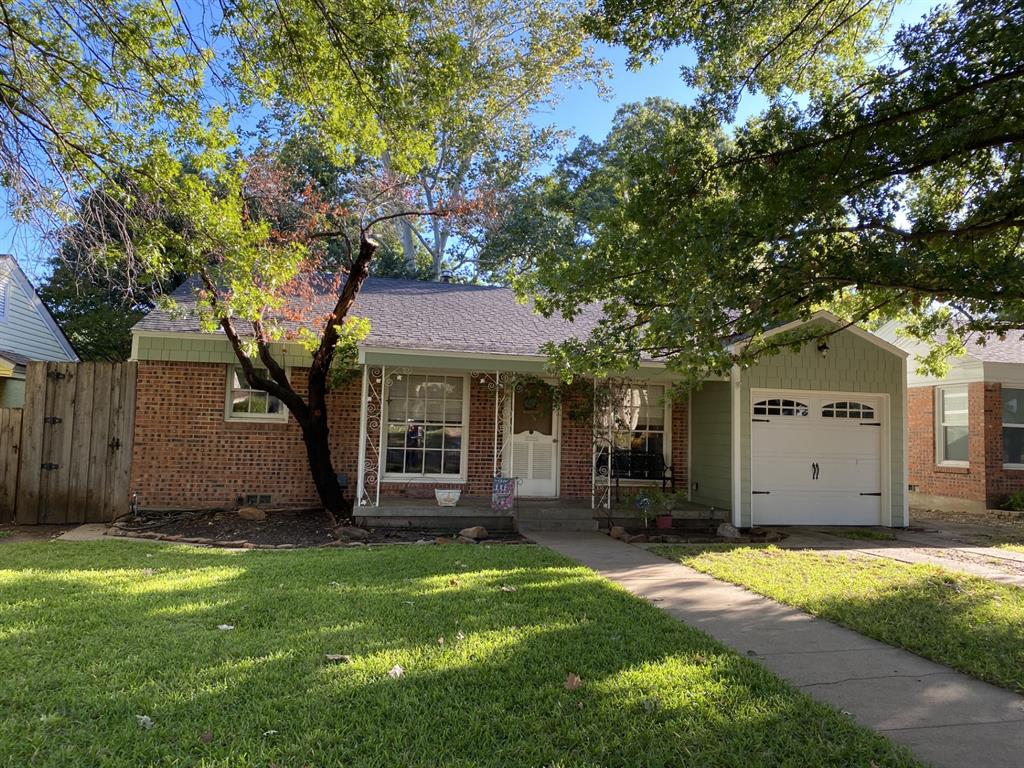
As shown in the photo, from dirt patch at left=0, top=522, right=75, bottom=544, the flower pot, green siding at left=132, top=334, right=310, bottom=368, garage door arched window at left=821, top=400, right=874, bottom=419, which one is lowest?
dirt patch at left=0, top=522, right=75, bottom=544

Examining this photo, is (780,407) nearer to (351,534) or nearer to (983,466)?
(983,466)

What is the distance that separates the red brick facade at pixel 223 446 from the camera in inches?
411

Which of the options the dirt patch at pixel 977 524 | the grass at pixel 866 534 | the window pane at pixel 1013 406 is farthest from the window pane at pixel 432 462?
the window pane at pixel 1013 406

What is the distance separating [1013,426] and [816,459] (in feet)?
19.8

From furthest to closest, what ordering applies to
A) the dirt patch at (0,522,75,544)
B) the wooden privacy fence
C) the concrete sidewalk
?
1. the wooden privacy fence
2. the dirt patch at (0,522,75,544)
3. the concrete sidewalk

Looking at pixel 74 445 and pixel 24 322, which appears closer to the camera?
pixel 74 445

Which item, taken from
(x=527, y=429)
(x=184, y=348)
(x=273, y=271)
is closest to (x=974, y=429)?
(x=527, y=429)

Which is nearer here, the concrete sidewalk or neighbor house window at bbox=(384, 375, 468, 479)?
the concrete sidewalk

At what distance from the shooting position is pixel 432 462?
11.3m

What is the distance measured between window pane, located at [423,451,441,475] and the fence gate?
4.68m

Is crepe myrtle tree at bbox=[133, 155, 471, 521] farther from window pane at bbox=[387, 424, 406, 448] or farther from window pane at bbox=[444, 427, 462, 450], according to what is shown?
window pane at bbox=[444, 427, 462, 450]

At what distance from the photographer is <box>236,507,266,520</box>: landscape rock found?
992cm

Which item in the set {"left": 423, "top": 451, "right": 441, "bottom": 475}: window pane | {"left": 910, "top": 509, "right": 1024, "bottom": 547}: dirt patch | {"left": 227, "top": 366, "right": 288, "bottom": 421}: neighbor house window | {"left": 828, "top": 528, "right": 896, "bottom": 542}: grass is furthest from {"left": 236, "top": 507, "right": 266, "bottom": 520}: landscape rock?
{"left": 910, "top": 509, "right": 1024, "bottom": 547}: dirt patch

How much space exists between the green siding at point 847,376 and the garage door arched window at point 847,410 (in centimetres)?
32
